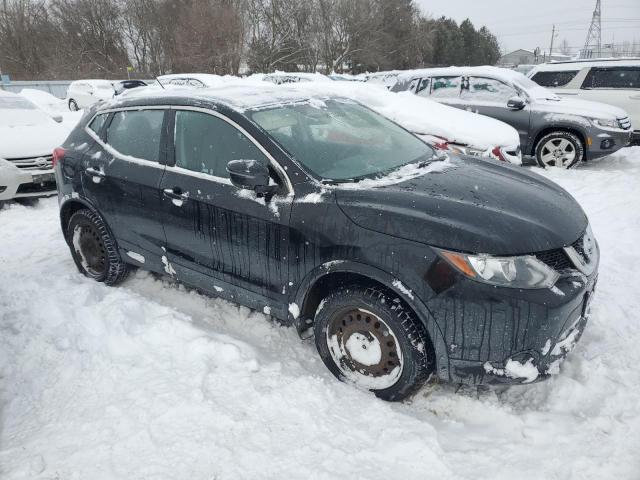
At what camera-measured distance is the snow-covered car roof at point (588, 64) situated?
9739 millimetres

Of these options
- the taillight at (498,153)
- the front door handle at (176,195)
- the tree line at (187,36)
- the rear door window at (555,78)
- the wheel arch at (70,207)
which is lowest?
the wheel arch at (70,207)

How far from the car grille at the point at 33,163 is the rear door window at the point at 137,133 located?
3.45 meters

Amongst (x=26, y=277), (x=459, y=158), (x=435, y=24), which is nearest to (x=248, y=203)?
(x=459, y=158)

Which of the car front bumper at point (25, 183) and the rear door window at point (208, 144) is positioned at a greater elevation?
the rear door window at point (208, 144)

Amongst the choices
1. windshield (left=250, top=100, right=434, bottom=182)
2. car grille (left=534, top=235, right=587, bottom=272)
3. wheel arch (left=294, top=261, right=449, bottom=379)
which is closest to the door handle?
windshield (left=250, top=100, right=434, bottom=182)

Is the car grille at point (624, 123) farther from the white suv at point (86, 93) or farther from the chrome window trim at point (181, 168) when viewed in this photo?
the white suv at point (86, 93)

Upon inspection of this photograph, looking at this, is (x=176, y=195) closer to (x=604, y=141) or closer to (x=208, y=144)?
(x=208, y=144)

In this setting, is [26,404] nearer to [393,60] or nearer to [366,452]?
[366,452]

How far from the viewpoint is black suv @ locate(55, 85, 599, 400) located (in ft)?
7.82

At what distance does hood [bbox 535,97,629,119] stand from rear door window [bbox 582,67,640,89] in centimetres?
190

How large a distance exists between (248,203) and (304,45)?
1734 inches

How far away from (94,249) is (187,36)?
3704 cm

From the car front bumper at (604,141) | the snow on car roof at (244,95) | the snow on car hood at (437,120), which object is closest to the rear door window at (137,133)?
the snow on car roof at (244,95)

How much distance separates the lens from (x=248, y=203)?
118 inches
